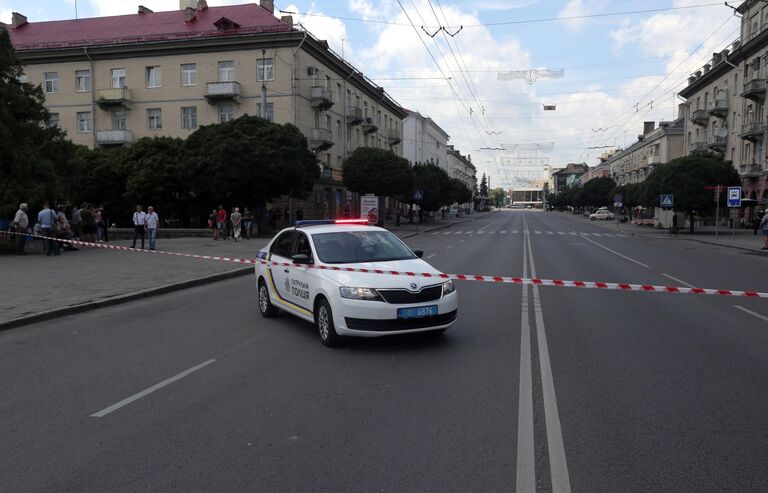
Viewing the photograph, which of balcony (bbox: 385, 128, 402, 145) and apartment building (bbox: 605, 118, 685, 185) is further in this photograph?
apartment building (bbox: 605, 118, 685, 185)

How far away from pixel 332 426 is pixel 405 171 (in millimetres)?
43178

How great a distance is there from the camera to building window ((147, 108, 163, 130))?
154 ft

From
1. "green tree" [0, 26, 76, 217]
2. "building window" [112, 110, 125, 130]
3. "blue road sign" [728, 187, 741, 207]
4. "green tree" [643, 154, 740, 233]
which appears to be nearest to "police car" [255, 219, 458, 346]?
"green tree" [0, 26, 76, 217]

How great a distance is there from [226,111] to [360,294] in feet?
137

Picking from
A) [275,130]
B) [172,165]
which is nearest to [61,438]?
[275,130]

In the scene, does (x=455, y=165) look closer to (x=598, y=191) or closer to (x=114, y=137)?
(x=598, y=191)

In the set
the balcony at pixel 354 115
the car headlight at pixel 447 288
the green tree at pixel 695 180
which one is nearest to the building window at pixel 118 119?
the balcony at pixel 354 115

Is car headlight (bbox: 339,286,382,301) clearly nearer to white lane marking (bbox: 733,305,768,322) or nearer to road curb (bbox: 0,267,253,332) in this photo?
road curb (bbox: 0,267,253,332)

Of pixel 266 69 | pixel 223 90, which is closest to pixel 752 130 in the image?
pixel 266 69

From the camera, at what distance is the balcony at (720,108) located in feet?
176

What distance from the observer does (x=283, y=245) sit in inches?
359

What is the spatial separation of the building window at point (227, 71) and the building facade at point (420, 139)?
4016 centimetres

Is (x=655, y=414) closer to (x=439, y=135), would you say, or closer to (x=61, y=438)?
(x=61, y=438)

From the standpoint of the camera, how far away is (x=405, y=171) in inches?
1854
